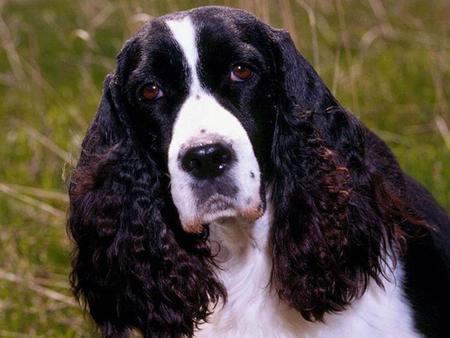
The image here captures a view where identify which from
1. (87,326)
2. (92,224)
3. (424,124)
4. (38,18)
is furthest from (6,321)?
(38,18)

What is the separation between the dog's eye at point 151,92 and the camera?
4754mm

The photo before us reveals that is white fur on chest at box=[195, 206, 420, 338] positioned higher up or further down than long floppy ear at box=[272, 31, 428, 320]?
further down

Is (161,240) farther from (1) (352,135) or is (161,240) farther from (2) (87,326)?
(2) (87,326)

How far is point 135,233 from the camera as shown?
16.5 feet

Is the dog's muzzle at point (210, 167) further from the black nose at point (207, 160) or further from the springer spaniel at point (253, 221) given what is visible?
the springer spaniel at point (253, 221)

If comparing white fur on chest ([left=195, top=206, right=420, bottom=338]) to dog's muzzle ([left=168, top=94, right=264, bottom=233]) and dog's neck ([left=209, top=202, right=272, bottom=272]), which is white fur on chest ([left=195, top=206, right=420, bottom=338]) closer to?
dog's neck ([left=209, top=202, right=272, bottom=272])

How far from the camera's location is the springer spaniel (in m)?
4.80

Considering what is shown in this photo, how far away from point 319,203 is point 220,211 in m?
0.60

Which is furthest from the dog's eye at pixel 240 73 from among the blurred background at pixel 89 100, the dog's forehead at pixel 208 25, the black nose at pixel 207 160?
the blurred background at pixel 89 100

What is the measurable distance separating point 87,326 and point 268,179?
187 centimetres

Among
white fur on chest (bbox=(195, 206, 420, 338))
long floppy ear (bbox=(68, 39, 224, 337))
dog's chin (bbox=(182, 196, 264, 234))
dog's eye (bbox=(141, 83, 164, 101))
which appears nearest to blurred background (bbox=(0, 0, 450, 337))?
long floppy ear (bbox=(68, 39, 224, 337))

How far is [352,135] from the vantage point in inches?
198

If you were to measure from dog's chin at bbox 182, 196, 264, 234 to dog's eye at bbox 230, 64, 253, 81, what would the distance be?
0.50 m

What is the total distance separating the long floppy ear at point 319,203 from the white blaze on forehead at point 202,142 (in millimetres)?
363
